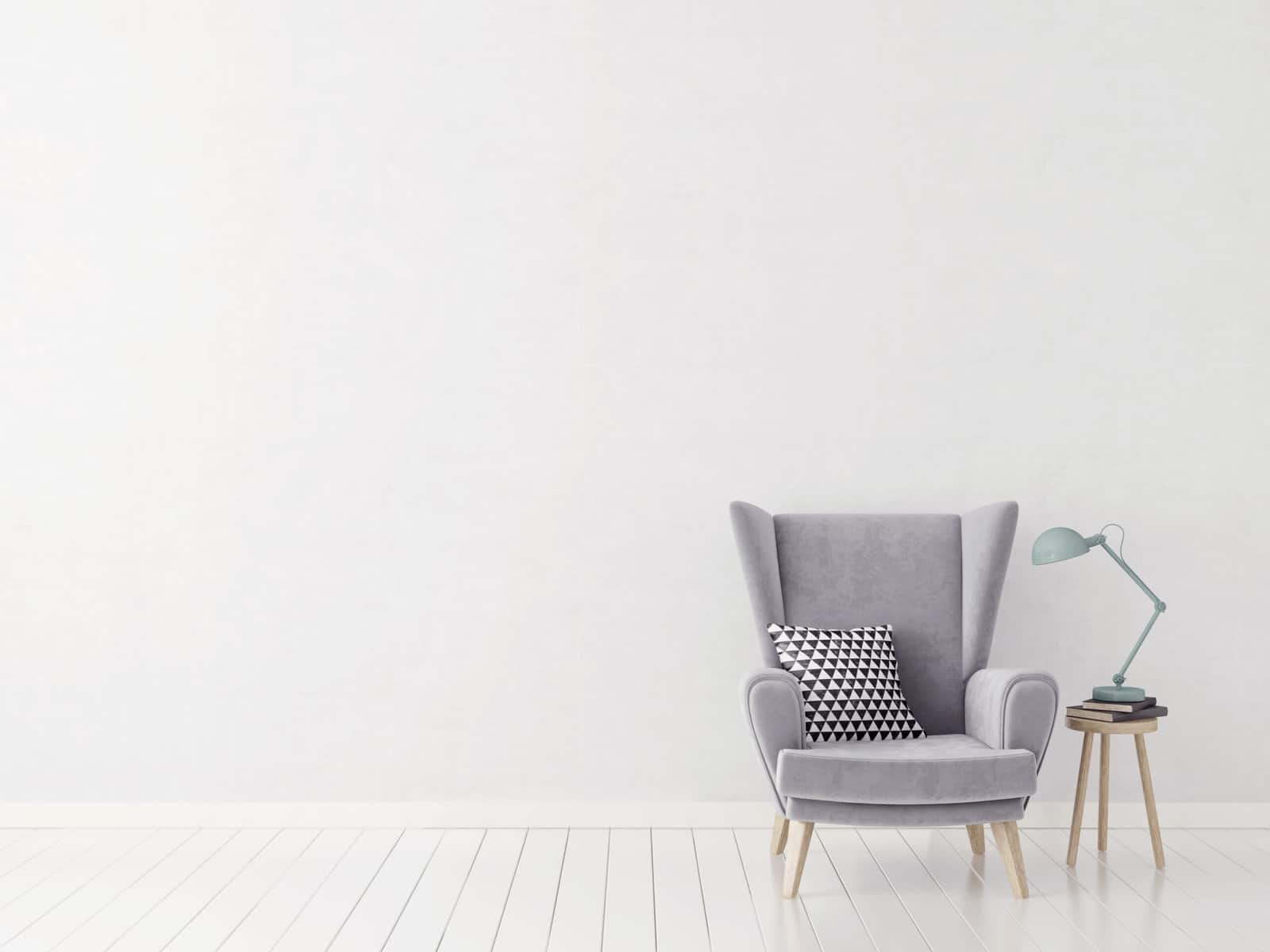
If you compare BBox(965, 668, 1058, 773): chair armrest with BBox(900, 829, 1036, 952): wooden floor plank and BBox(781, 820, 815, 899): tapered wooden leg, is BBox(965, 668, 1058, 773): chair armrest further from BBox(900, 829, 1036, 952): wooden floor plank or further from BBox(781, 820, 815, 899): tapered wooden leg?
BBox(781, 820, 815, 899): tapered wooden leg

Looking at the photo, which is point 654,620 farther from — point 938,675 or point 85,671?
point 85,671

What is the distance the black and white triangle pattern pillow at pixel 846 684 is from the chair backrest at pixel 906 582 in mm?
107

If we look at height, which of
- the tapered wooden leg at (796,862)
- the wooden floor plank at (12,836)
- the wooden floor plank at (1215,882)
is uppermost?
the tapered wooden leg at (796,862)

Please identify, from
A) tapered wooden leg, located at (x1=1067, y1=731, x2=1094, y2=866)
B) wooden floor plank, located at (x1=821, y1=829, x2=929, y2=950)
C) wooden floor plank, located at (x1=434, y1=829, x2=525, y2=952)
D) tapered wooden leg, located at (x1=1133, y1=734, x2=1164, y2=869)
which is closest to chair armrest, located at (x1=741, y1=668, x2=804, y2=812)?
wooden floor plank, located at (x1=821, y1=829, x2=929, y2=950)

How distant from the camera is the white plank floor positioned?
8.57ft

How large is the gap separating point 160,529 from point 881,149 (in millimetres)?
2693

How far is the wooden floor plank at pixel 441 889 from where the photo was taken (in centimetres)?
264

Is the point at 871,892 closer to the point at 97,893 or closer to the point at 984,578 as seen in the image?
the point at 984,578

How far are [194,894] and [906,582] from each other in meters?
2.24

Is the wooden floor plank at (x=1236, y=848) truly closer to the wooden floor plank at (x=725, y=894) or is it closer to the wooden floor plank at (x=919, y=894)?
the wooden floor plank at (x=919, y=894)

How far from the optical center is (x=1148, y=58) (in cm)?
360

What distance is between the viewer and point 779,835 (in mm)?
3229

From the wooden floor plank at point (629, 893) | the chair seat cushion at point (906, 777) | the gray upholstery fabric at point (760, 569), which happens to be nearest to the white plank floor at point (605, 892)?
the wooden floor plank at point (629, 893)

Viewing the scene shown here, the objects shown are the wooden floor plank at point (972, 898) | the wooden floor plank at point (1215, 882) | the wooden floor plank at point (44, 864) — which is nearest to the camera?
the wooden floor plank at point (972, 898)
